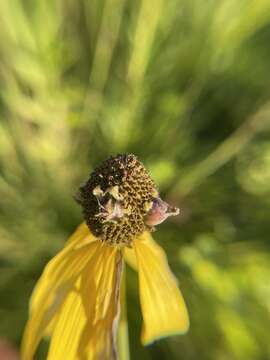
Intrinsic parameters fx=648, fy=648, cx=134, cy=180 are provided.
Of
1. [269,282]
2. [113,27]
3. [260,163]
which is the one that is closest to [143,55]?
[113,27]

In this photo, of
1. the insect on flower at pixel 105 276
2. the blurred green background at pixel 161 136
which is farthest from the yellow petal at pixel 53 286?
the blurred green background at pixel 161 136

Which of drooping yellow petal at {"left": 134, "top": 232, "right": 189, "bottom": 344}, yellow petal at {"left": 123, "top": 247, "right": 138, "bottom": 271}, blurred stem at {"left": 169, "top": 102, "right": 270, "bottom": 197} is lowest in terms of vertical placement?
drooping yellow petal at {"left": 134, "top": 232, "right": 189, "bottom": 344}

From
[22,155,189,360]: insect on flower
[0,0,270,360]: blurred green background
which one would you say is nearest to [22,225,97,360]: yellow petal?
[22,155,189,360]: insect on flower

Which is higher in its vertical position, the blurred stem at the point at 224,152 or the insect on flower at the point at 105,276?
the blurred stem at the point at 224,152

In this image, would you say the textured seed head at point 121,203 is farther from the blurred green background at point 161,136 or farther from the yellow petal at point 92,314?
the blurred green background at point 161,136

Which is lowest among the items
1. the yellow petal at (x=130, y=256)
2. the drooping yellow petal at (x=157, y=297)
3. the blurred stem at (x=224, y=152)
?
Result: the drooping yellow petal at (x=157, y=297)

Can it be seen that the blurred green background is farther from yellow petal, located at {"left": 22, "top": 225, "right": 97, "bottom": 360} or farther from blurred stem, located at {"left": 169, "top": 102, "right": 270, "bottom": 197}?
yellow petal, located at {"left": 22, "top": 225, "right": 97, "bottom": 360}

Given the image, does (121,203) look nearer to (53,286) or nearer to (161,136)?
(53,286)

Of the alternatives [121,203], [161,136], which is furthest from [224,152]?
[121,203]

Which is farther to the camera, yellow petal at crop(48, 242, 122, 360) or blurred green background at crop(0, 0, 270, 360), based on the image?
blurred green background at crop(0, 0, 270, 360)
